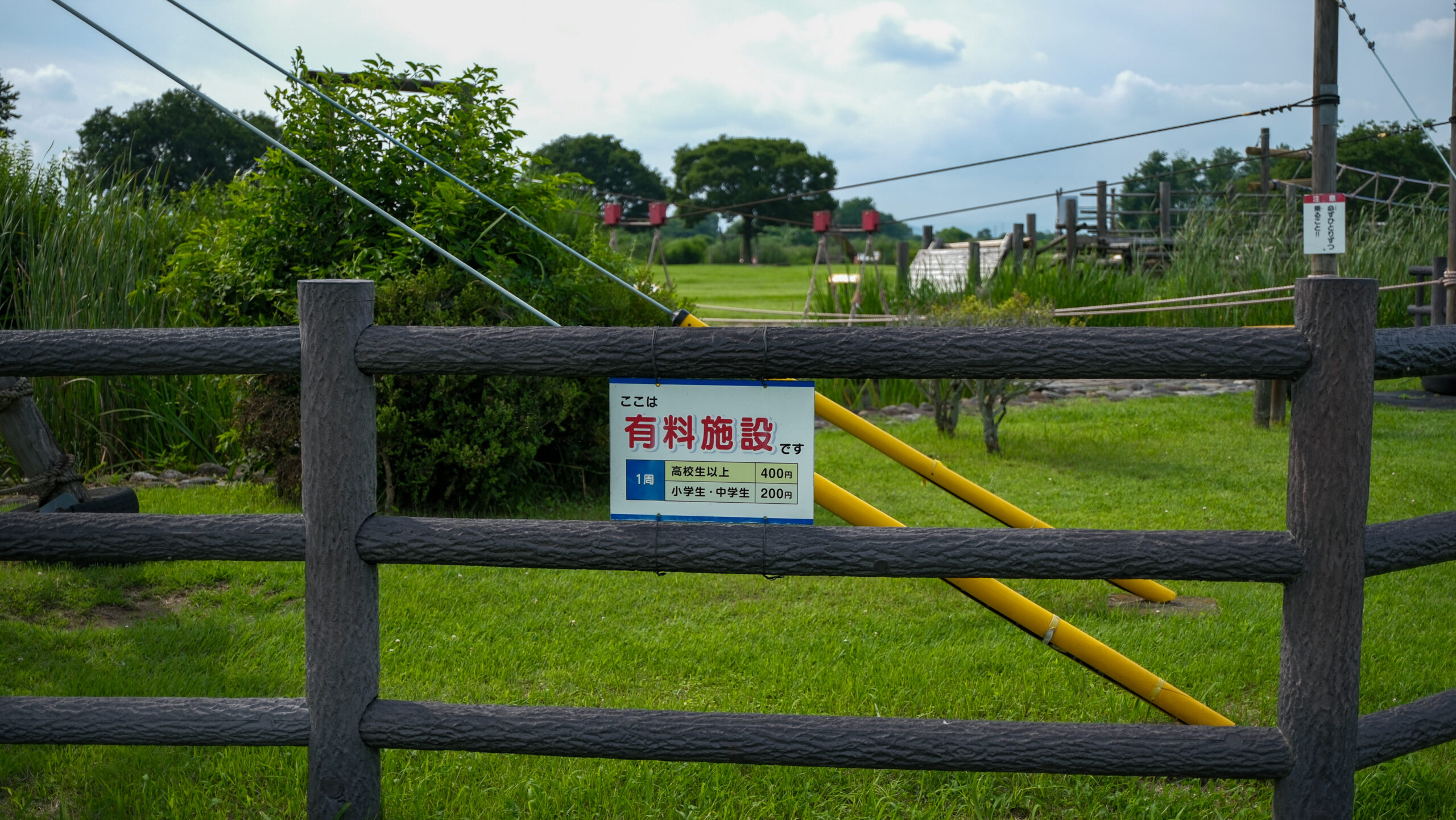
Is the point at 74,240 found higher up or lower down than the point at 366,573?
higher up

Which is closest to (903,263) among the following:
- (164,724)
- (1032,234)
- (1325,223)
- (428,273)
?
(1032,234)

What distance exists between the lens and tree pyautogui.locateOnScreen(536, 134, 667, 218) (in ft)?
249

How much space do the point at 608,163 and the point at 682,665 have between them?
246 ft

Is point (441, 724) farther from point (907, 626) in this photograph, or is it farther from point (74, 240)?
point (74, 240)

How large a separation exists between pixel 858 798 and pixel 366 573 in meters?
1.51

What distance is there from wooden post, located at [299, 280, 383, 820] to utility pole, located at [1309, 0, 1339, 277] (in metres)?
8.71

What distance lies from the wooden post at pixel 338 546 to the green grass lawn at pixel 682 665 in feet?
1.05

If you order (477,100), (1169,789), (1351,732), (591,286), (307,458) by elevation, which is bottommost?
(1169,789)

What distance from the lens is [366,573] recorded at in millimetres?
2680

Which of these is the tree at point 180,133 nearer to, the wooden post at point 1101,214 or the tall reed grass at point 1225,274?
the wooden post at point 1101,214

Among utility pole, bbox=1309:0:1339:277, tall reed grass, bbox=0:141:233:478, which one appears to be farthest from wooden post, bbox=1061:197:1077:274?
tall reed grass, bbox=0:141:233:478

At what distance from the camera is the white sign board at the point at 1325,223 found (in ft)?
27.4

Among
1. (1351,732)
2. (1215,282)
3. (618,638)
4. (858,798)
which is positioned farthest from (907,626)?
(1215,282)

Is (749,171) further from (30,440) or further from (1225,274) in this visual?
(30,440)
